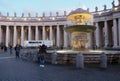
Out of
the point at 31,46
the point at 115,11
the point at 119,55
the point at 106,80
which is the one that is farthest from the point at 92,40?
the point at 106,80

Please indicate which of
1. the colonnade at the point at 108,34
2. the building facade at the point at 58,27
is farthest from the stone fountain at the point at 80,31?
the colonnade at the point at 108,34

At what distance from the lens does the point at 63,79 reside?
14.7m

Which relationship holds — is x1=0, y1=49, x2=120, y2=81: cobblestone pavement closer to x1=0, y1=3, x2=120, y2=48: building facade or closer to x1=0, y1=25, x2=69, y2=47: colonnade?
x1=0, y1=3, x2=120, y2=48: building facade

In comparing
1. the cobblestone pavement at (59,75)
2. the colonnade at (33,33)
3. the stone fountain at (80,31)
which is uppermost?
the colonnade at (33,33)

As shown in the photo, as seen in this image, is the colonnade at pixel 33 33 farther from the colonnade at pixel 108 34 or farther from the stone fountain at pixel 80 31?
the stone fountain at pixel 80 31

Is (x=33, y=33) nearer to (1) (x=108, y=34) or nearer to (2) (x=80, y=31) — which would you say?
(1) (x=108, y=34)

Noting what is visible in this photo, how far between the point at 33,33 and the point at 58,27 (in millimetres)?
15902

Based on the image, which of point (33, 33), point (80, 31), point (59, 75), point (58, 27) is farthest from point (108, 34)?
point (59, 75)

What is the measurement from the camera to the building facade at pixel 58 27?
7875 cm

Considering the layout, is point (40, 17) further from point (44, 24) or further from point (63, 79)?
point (63, 79)

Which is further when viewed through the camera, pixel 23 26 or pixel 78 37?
pixel 23 26

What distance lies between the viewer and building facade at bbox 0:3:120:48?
258 feet

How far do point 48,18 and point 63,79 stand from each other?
257ft

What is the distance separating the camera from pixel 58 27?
3620 inches
